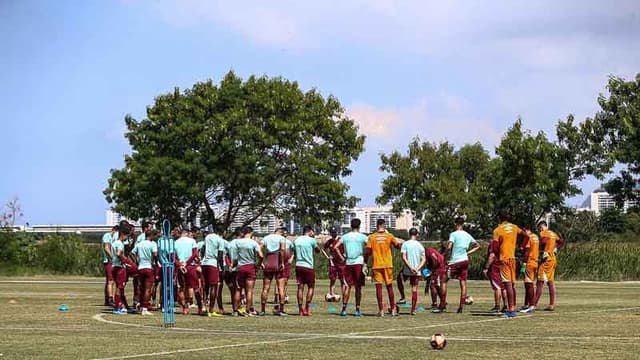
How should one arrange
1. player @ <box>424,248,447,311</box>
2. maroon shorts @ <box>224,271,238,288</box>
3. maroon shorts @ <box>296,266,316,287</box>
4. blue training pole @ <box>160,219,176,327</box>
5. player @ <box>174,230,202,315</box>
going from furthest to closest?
1. player @ <box>424,248,447,311</box>
2. player @ <box>174,230,202,315</box>
3. maroon shorts @ <box>224,271,238,288</box>
4. maroon shorts @ <box>296,266,316,287</box>
5. blue training pole @ <box>160,219,176,327</box>

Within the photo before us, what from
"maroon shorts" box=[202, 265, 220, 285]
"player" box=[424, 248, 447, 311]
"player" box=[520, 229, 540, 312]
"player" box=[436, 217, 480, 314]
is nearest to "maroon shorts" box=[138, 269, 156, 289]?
"maroon shorts" box=[202, 265, 220, 285]

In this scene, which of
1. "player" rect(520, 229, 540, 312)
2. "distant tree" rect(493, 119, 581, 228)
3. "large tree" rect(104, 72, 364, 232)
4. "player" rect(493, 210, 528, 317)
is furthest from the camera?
"large tree" rect(104, 72, 364, 232)

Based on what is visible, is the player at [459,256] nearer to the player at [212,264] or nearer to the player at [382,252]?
the player at [382,252]

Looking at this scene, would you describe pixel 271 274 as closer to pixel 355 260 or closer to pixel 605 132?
pixel 355 260

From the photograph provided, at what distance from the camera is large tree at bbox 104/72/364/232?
8169 cm

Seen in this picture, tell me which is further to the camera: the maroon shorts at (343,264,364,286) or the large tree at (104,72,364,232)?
the large tree at (104,72,364,232)

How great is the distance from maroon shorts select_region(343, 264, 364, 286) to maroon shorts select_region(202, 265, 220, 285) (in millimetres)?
3014

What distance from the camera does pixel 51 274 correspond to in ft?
228

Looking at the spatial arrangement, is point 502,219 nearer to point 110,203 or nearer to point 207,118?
point 207,118

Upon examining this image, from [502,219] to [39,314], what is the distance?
36.0ft

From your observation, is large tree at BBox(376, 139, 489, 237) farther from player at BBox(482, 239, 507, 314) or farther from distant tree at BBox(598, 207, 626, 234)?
player at BBox(482, 239, 507, 314)

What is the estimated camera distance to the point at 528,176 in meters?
72.4

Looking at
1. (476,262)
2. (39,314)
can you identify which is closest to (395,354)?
(39,314)

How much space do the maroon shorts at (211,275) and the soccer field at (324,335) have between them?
874 millimetres
